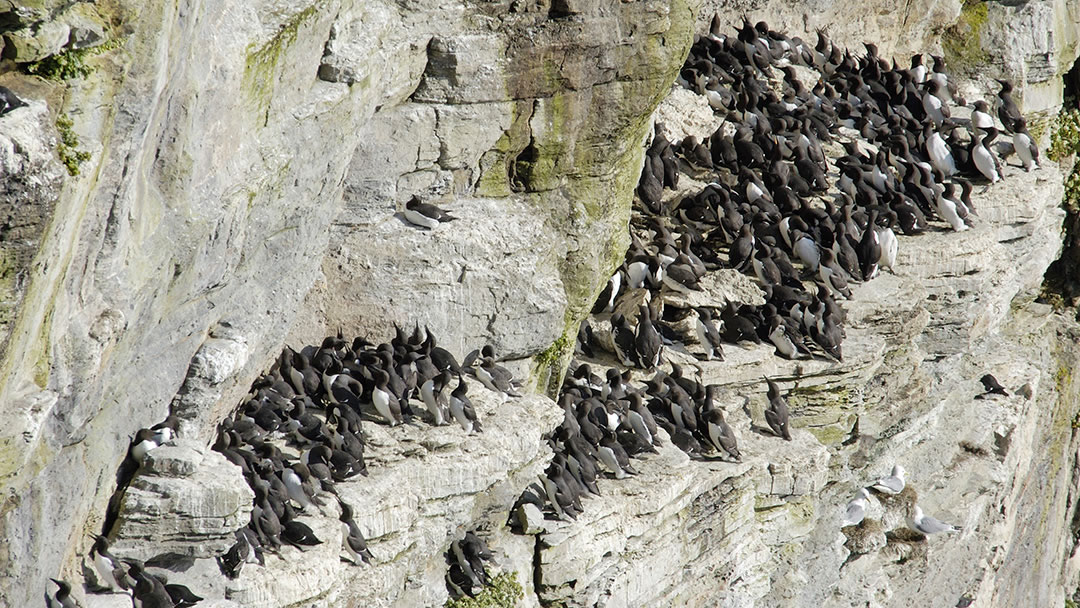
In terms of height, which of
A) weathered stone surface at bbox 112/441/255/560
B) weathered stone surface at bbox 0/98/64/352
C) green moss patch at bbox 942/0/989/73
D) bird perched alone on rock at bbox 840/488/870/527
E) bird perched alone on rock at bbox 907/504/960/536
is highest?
green moss patch at bbox 942/0/989/73

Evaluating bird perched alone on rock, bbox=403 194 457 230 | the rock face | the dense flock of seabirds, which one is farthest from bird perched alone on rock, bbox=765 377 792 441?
bird perched alone on rock, bbox=403 194 457 230

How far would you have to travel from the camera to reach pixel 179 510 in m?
8.13

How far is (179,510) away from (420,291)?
3.64 m

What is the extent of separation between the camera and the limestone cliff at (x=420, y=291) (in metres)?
6.71

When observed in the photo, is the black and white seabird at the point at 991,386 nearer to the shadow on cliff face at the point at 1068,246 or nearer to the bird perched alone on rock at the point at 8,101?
the shadow on cliff face at the point at 1068,246

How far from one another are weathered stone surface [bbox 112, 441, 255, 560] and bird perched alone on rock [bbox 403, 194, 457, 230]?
11.5 feet

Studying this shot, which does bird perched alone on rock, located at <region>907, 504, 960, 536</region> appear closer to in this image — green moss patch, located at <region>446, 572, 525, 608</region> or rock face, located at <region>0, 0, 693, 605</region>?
rock face, located at <region>0, 0, 693, 605</region>

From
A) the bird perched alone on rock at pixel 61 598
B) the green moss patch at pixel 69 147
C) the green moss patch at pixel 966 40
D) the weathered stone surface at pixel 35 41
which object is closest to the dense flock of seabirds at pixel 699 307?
the bird perched alone on rock at pixel 61 598

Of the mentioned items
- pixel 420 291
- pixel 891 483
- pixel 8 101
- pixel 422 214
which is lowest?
pixel 891 483

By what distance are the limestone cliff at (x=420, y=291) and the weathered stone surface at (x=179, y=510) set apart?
0.07ft

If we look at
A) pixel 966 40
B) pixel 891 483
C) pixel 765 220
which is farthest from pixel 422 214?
pixel 966 40

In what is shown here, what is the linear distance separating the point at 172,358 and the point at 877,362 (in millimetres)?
7980

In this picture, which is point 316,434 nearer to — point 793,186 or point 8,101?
point 8,101

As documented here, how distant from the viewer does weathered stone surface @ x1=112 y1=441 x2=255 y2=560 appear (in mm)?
8141
